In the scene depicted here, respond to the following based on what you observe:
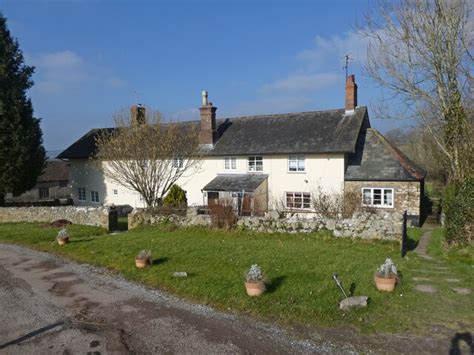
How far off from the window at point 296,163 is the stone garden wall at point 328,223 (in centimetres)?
1047

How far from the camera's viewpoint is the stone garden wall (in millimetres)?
14180

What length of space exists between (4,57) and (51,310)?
83.6 feet

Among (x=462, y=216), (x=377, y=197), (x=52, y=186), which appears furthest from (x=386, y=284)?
(x=52, y=186)

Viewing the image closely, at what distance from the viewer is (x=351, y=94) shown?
27.2 metres

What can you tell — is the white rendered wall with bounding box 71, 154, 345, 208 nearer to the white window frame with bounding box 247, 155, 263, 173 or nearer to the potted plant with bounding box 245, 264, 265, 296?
the white window frame with bounding box 247, 155, 263, 173

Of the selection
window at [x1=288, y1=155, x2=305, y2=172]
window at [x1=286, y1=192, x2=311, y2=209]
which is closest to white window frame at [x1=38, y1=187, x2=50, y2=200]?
window at [x1=286, y1=192, x2=311, y2=209]

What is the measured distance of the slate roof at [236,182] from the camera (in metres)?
26.6

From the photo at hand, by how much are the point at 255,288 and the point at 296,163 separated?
18935 millimetres

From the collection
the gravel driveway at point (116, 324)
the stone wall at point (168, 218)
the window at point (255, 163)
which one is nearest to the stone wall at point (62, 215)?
the stone wall at point (168, 218)

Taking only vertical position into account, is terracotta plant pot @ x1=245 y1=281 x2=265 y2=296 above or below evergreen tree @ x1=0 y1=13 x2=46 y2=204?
below

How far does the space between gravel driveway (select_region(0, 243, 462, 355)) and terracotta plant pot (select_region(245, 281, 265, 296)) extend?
975mm

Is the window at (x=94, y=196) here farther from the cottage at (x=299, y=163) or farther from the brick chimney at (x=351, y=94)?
the brick chimney at (x=351, y=94)

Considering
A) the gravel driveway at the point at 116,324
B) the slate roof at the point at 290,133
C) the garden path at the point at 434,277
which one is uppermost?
the slate roof at the point at 290,133

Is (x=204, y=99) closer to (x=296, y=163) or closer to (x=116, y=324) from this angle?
(x=296, y=163)
